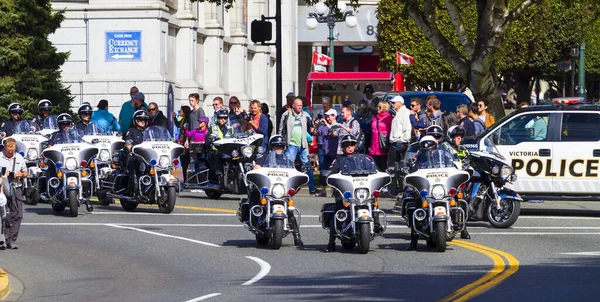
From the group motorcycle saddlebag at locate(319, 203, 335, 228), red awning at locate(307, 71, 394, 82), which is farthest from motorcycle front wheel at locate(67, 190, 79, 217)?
red awning at locate(307, 71, 394, 82)

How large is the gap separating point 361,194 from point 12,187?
4506 millimetres

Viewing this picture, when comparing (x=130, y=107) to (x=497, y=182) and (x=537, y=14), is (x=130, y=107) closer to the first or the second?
(x=497, y=182)

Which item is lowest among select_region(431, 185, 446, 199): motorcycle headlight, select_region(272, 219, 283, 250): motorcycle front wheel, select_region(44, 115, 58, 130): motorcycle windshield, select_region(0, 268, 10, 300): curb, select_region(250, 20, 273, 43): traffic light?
select_region(0, 268, 10, 300): curb

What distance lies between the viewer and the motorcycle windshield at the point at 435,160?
17.0 meters

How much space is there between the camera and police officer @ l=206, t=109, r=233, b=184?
23.9 m

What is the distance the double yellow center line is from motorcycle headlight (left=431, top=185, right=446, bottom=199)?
2.67ft

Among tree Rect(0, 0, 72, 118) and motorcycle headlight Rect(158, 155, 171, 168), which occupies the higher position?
tree Rect(0, 0, 72, 118)

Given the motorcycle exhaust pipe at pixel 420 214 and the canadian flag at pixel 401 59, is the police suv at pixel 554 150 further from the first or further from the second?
the canadian flag at pixel 401 59

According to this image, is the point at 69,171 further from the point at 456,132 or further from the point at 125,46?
the point at 125,46

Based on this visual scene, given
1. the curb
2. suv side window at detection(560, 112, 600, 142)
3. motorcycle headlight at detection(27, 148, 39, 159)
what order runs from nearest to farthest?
1. the curb
2. suv side window at detection(560, 112, 600, 142)
3. motorcycle headlight at detection(27, 148, 39, 159)

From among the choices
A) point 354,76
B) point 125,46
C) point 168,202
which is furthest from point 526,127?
point 125,46

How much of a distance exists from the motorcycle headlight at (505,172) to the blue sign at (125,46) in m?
19.4

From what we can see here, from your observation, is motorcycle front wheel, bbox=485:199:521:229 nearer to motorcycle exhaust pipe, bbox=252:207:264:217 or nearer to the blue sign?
motorcycle exhaust pipe, bbox=252:207:264:217

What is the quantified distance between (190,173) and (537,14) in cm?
4442
